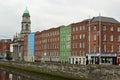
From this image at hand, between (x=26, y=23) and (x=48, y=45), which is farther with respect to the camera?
(x=26, y=23)

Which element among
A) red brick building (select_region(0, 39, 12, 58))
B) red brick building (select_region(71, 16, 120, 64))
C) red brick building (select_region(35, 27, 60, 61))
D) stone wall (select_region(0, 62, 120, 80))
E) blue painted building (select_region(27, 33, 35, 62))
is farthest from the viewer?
red brick building (select_region(0, 39, 12, 58))

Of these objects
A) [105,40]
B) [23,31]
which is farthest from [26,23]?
[105,40]

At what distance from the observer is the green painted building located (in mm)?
99062

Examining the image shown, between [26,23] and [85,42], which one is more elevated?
[26,23]

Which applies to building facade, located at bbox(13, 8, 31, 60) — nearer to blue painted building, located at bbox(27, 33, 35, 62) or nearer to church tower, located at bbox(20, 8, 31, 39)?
church tower, located at bbox(20, 8, 31, 39)

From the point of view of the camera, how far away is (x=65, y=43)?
332 ft

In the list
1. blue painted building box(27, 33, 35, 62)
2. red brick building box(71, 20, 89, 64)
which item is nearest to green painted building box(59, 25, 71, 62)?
red brick building box(71, 20, 89, 64)

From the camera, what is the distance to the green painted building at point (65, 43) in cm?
9906

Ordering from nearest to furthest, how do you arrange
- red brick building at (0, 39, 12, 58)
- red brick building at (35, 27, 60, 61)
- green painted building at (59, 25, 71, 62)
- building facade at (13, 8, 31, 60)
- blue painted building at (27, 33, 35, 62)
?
green painted building at (59, 25, 71, 62) < red brick building at (35, 27, 60, 61) < blue painted building at (27, 33, 35, 62) < building facade at (13, 8, 31, 60) < red brick building at (0, 39, 12, 58)

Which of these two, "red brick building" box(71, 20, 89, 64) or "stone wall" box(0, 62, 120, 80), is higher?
"red brick building" box(71, 20, 89, 64)

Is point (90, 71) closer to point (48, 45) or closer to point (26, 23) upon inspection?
point (48, 45)

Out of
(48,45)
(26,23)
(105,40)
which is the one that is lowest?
(48,45)

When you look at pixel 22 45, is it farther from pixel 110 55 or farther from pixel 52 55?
pixel 110 55

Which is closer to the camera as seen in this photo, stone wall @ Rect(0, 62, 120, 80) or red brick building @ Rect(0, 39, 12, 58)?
stone wall @ Rect(0, 62, 120, 80)
